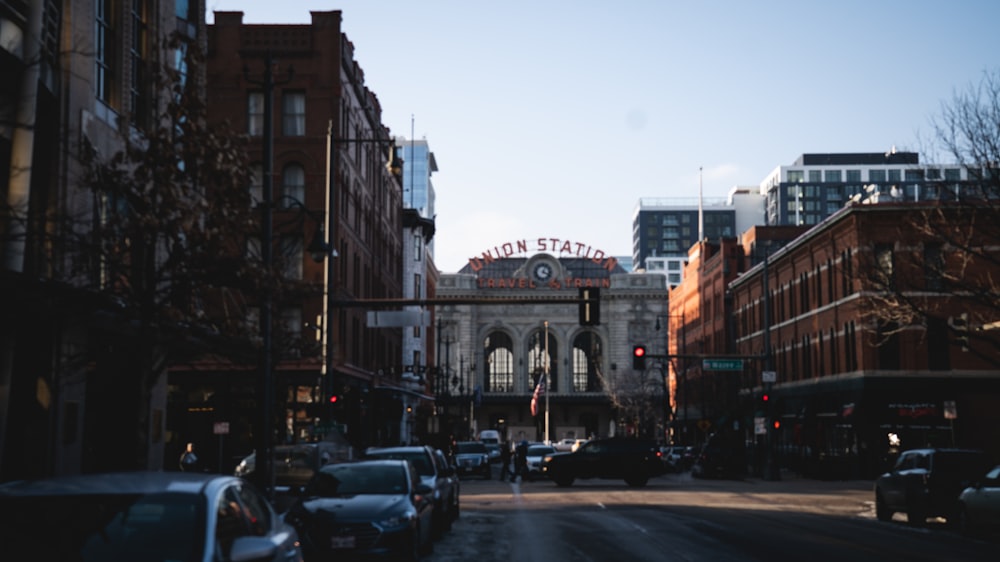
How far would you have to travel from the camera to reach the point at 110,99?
23.7 metres

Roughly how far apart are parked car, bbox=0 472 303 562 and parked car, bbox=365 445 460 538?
505 inches

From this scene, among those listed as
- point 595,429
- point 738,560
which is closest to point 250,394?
point 738,560

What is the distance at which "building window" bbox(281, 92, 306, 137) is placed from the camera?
50.4 meters

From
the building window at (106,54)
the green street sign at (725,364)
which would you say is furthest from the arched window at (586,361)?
the building window at (106,54)

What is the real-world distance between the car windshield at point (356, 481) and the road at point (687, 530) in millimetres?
1554

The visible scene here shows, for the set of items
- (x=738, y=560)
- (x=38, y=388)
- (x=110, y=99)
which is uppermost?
(x=110, y=99)

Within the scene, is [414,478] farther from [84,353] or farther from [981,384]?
[981,384]

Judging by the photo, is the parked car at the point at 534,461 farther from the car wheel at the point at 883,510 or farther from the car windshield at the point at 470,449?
the car wheel at the point at 883,510

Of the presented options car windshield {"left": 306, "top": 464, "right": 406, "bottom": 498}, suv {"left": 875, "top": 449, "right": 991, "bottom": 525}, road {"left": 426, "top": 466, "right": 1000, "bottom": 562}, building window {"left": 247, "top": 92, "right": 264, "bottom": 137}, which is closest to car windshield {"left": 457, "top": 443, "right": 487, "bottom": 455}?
road {"left": 426, "top": 466, "right": 1000, "bottom": 562}

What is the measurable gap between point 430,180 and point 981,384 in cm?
12984

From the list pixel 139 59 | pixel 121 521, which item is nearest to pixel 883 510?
pixel 139 59

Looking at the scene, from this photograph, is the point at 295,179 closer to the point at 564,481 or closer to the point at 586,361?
the point at 564,481

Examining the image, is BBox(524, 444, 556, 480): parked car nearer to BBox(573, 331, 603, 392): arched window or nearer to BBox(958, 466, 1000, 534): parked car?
BBox(958, 466, 1000, 534): parked car

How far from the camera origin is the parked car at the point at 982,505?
884 inches
